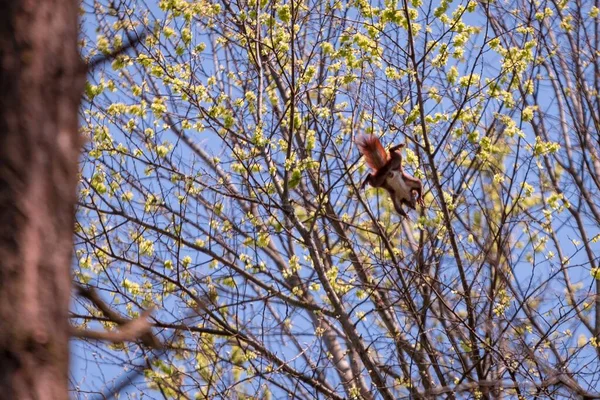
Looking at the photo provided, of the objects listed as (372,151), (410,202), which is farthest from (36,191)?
(410,202)

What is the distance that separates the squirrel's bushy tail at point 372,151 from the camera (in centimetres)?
640

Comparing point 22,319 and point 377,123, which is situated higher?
point 377,123

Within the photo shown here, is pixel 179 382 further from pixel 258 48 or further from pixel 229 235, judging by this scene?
pixel 258 48

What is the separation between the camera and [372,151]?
21.0 feet

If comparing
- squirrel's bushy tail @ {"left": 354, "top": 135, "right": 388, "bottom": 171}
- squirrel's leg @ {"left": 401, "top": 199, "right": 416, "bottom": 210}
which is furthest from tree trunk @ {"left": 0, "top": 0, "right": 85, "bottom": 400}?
squirrel's leg @ {"left": 401, "top": 199, "right": 416, "bottom": 210}

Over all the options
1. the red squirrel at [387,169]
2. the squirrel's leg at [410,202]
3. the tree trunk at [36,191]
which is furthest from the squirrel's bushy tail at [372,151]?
the tree trunk at [36,191]

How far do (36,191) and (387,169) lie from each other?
4538 millimetres

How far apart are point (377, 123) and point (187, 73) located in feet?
5.28

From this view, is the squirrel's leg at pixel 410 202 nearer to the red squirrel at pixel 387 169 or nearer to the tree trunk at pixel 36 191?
the red squirrel at pixel 387 169

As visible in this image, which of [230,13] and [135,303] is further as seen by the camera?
[230,13]

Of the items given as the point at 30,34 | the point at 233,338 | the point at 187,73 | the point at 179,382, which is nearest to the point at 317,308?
the point at 233,338

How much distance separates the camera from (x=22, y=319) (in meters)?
2.00

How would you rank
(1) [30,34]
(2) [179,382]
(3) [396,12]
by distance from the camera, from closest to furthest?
(1) [30,34]
(3) [396,12]
(2) [179,382]

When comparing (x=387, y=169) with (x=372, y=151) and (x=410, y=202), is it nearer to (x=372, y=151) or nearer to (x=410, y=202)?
(x=372, y=151)
